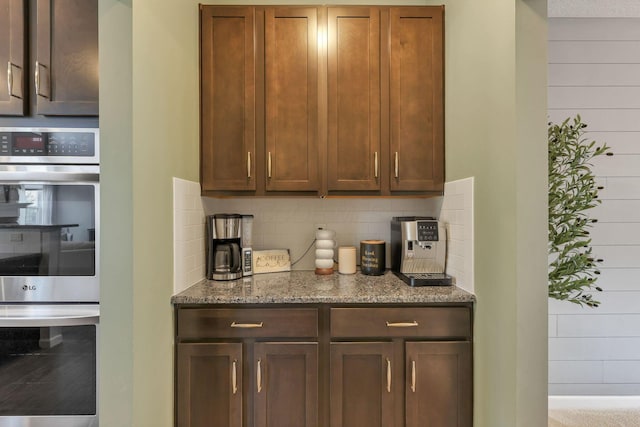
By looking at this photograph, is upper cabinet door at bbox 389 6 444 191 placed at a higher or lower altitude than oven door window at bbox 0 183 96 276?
higher

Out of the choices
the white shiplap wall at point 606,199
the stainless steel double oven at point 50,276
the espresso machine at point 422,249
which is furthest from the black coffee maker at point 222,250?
the white shiplap wall at point 606,199

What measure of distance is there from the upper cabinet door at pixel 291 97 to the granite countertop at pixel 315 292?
0.58 m

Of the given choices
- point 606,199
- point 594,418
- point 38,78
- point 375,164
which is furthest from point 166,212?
point 594,418

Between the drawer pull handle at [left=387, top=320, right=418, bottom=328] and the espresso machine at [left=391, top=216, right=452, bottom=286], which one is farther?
the espresso machine at [left=391, top=216, right=452, bottom=286]

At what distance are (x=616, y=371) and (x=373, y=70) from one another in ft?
8.61

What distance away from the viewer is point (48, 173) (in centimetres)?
133

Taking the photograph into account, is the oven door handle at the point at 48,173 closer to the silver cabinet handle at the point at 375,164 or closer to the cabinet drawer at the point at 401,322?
the cabinet drawer at the point at 401,322

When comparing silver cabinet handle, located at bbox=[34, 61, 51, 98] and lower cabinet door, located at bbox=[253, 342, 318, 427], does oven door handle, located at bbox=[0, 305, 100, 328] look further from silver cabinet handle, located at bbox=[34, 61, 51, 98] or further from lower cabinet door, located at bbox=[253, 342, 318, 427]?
silver cabinet handle, located at bbox=[34, 61, 51, 98]

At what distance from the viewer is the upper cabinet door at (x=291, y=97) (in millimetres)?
1917

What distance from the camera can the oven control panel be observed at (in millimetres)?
1350

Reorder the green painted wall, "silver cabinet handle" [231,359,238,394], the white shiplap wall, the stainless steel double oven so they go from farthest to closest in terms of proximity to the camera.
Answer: the white shiplap wall < "silver cabinet handle" [231,359,238,394] < the stainless steel double oven < the green painted wall

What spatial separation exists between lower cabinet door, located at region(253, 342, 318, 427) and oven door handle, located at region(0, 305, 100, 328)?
2.36ft

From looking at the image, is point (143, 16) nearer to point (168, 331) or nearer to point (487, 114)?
point (168, 331)

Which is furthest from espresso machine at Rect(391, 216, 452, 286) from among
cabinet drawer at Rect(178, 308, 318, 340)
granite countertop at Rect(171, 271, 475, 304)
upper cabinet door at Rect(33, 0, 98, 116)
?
upper cabinet door at Rect(33, 0, 98, 116)
